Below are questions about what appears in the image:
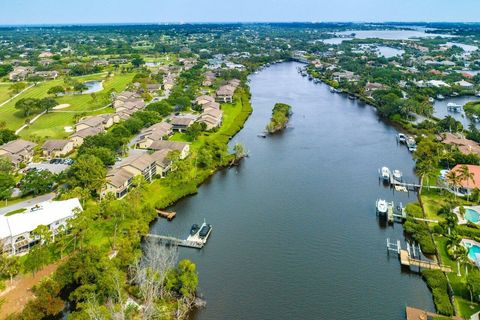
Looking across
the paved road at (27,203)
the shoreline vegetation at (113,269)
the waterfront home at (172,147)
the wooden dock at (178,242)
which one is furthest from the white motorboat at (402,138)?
the paved road at (27,203)

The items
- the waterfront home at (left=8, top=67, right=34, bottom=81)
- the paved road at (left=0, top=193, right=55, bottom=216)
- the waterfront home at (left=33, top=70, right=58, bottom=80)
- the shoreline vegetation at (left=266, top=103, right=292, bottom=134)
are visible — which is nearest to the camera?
the paved road at (left=0, top=193, right=55, bottom=216)

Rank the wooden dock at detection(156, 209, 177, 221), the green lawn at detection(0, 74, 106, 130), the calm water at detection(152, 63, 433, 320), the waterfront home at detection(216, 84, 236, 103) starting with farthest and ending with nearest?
the waterfront home at detection(216, 84, 236, 103)
the green lawn at detection(0, 74, 106, 130)
the wooden dock at detection(156, 209, 177, 221)
the calm water at detection(152, 63, 433, 320)

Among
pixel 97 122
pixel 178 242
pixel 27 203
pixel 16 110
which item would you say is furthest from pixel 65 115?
pixel 178 242

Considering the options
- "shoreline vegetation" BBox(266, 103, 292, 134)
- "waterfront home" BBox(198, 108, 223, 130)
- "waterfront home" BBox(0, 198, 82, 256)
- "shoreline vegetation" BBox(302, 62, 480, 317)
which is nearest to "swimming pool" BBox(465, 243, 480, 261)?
"shoreline vegetation" BBox(302, 62, 480, 317)

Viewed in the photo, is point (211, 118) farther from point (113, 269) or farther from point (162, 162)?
point (113, 269)

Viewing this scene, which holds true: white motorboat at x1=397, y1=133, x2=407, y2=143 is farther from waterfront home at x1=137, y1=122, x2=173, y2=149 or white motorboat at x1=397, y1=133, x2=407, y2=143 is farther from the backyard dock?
waterfront home at x1=137, y1=122, x2=173, y2=149

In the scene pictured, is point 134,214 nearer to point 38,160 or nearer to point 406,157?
point 38,160
